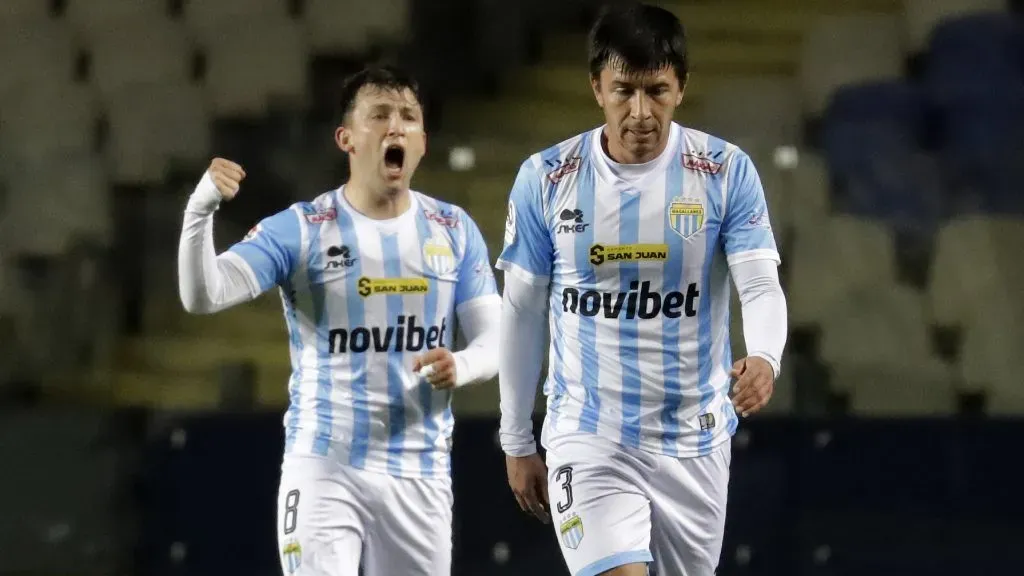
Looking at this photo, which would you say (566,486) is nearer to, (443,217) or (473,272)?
(473,272)

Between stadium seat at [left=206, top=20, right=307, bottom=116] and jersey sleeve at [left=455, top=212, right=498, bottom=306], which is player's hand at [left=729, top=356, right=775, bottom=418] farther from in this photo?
stadium seat at [left=206, top=20, right=307, bottom=116]

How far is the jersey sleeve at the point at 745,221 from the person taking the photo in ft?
9.78

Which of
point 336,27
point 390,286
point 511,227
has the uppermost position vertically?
point 336,27

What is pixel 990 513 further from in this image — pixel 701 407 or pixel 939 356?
pixel 701 407

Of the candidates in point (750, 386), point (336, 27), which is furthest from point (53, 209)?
point (750, 386)

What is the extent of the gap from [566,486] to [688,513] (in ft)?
0.92

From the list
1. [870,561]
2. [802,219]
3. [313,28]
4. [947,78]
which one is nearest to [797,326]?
[802,219]

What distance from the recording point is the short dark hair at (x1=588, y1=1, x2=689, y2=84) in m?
2.88

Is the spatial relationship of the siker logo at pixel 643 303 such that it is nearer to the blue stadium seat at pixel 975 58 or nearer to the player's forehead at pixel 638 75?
the player's forehead at pixel 638 75

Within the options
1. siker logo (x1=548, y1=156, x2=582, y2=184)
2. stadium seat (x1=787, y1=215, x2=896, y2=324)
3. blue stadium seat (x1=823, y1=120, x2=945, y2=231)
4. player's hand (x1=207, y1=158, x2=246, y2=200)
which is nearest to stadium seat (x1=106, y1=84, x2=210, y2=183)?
player's hand (x1=207, y1=158, x2=246, y2=200)

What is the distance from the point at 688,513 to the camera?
3.07 metres

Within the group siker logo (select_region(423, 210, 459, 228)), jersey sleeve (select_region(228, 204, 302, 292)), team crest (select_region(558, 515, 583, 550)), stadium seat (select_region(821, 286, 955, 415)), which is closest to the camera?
team crest (select_region(558, 515, 583, 550))

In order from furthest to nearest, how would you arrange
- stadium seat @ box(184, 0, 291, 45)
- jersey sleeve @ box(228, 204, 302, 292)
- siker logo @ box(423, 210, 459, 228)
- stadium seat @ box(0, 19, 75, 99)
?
stadium seat @ box(184, 0, 291, 45) < stadium seat @ box(0, 19, 75, 99) < siker logo @ box(423, 210, 459, 228) < jersey sleeve @ box(228, 204, 302, 292)

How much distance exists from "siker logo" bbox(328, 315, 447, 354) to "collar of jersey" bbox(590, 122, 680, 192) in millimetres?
748
